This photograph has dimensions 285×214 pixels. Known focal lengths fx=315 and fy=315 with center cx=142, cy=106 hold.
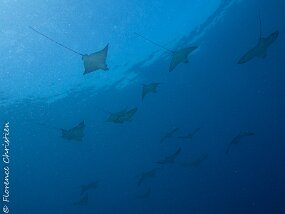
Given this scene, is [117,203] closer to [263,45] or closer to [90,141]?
[90,141]

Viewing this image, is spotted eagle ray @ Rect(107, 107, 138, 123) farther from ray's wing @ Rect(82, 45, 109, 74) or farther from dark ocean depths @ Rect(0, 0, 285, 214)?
ray's wing @ Rect(82, 45, 109, 74)

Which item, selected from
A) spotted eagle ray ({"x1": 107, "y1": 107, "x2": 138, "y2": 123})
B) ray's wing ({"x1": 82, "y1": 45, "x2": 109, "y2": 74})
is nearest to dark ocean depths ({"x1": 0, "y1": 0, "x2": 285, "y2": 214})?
spotted eagle ray ({"x1": 107, "y1": 107, "x2": 138, "y2": 123})

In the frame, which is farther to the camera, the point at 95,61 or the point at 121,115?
the point at 121,115

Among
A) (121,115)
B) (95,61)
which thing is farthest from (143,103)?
(95,61)

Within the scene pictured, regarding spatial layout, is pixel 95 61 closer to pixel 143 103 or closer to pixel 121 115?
pixel 121 115

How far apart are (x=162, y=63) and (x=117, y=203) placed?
54.5 metres

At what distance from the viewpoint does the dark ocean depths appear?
62.2 feet

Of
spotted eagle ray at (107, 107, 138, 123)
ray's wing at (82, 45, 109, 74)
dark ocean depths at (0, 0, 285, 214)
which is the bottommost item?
spotted eagle ray at (107, 107, 138, 123)

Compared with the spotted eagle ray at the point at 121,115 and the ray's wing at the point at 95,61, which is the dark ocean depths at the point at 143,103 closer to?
the spotted eagle ray at the point at 121,115

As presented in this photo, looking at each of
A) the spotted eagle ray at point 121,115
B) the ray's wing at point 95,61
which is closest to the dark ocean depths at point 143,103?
the spotted eagle ray at point 121,115

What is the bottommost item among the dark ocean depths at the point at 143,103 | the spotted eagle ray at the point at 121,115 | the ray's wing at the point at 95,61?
the spotted eagle ray at the point at 121,115

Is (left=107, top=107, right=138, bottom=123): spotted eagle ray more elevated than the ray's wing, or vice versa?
the ray's wing

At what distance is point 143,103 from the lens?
3697 centimetres

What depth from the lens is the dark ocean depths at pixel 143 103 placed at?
747 inches
